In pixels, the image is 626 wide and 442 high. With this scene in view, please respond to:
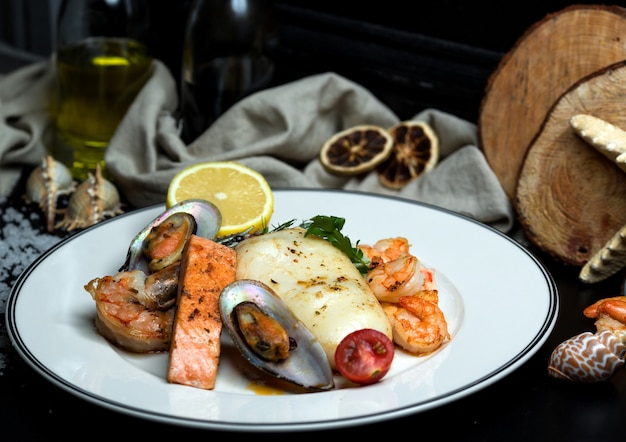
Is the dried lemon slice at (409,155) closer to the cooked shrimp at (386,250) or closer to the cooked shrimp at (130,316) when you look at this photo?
the cooked shrimp at (386,250)

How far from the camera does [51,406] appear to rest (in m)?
1.54

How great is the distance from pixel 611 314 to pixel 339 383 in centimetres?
59

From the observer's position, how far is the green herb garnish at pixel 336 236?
186cm

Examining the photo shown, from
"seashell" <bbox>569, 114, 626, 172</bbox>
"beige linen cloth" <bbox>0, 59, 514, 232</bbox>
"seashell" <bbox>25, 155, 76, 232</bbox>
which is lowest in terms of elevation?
"seashell" <bbox>25, 155, 76, 232</bbox>

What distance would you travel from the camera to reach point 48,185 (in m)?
2.48

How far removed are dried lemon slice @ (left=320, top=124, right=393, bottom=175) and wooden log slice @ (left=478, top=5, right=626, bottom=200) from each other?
1.04 ft

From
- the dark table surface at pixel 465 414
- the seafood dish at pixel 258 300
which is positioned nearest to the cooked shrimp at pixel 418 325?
the seafood dish at pixel 258 300

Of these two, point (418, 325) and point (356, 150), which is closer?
point (418, 325)

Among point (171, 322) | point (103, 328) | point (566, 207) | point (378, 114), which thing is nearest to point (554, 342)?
point (566, 207)

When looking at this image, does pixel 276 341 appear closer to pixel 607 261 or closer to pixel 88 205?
pixel 607 261

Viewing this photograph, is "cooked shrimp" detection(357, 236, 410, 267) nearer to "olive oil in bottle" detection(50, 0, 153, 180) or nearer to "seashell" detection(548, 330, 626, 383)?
"seashell" detection(548, 330, 626, 383)

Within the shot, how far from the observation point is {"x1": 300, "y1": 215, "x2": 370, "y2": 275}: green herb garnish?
186cm

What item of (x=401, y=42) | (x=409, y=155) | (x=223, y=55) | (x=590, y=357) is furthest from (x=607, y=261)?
(x=223, y=55)

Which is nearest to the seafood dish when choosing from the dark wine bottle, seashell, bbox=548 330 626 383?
seashell, bbox=548 330 626 383
